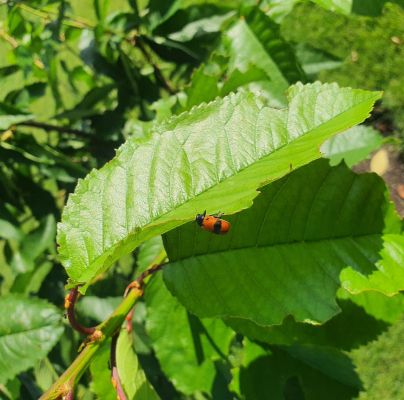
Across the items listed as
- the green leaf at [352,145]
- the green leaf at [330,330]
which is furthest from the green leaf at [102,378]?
the green leaf at [352,145]

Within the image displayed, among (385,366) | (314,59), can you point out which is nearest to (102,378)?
(314,59)

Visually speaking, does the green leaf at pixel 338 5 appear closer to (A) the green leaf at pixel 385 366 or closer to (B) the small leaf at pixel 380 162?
(B) the small leaf at pixel 380 162

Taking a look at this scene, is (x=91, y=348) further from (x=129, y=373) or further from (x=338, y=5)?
(x=338, y=5)

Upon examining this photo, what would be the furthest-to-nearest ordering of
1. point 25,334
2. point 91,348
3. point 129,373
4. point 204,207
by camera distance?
1. point 25,334
2. point 129,373
3. point 91,348
4. point 204,207

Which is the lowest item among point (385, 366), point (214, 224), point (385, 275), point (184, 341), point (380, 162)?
point (385, 366)

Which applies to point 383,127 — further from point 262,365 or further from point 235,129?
point 235,129

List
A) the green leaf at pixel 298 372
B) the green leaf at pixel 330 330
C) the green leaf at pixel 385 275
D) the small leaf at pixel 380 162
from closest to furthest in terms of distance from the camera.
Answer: the green leaf at pixel 385 275
the green leaf at pixel 330 330
the green leaf at pixel 298 372
the small leaf at pixel 380 162

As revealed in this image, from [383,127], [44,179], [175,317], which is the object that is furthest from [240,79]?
[383,127]
